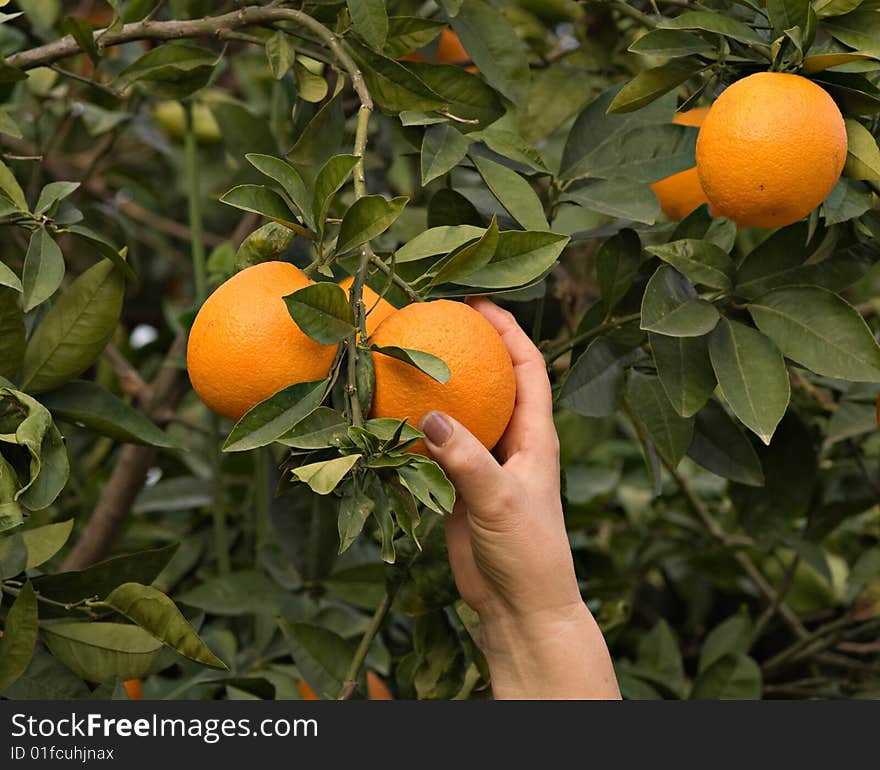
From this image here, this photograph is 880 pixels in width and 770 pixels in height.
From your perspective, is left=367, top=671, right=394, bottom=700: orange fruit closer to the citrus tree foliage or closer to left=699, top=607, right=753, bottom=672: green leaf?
the citrus tree foliage

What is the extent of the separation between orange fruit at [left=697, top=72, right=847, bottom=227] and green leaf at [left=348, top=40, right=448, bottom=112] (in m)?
0.21

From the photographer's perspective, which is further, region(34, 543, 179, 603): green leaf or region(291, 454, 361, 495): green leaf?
region(34, 543, 179, 603): green leaf

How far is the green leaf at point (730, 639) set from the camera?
1389 mm

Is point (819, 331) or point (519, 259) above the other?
point (519, 259)

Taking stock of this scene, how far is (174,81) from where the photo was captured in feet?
3.33

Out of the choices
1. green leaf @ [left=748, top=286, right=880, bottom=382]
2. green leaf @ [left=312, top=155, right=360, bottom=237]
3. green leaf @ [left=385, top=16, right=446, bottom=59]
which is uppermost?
green leaf @ [left=312, top=155, right=360, bottom=237]

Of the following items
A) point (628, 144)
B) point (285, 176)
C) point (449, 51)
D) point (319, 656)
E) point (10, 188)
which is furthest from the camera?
point (449, 51)

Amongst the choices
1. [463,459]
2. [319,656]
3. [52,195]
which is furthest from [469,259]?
[319,656]

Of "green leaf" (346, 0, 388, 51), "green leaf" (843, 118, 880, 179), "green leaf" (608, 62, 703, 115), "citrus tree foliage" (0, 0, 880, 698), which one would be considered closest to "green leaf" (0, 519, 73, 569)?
"citrus tree foliage" (0, 0, 880, 698)

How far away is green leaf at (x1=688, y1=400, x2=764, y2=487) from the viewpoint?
3.40 feet

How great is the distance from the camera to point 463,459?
2.34 feet

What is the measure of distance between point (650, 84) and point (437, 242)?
0.24 m

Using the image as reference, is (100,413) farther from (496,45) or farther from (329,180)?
(496,45)

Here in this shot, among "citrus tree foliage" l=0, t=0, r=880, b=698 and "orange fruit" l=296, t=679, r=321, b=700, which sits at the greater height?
"citrus tree foliage" l=0, t=0, r=880, b=698
